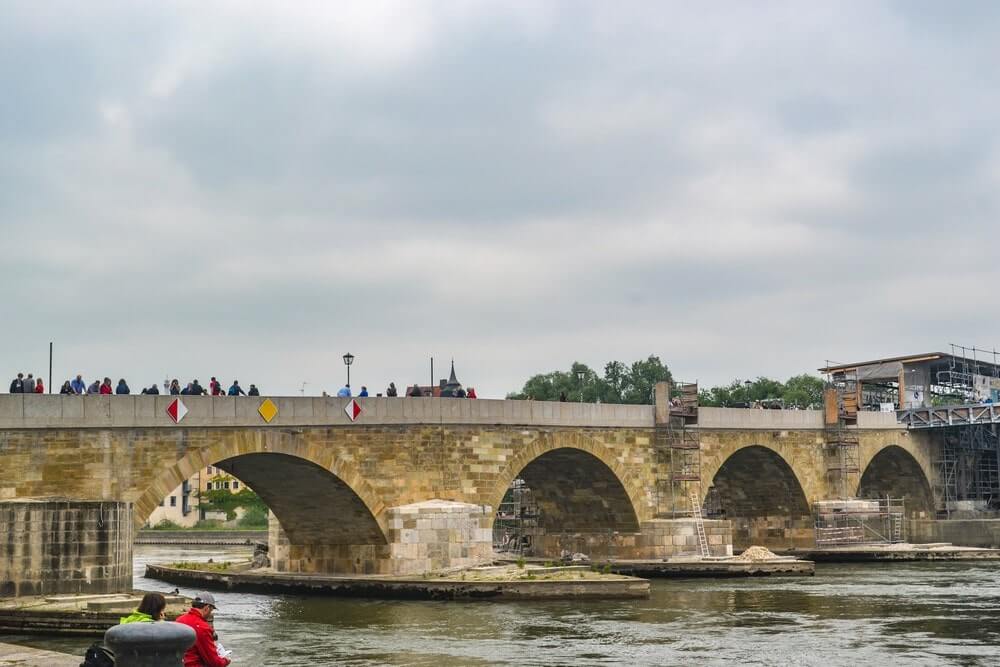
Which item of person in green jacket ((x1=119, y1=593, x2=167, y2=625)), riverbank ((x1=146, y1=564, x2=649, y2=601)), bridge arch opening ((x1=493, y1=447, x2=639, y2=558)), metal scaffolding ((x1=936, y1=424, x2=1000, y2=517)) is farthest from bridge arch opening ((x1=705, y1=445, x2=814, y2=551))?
person in green jacket ((x1=119, y1=593, x2=167, y2=625))

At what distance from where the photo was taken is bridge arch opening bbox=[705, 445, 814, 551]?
42.5 metres

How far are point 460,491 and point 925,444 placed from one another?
26407 mm

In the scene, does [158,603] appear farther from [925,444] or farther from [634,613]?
[925,444]

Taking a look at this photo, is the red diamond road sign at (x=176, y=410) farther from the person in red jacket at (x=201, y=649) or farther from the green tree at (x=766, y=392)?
the green tree at (x=766, y=392)

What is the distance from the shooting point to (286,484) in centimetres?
2950

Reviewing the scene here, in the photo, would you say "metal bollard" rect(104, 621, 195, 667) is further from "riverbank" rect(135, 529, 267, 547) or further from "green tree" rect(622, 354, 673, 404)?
"green tree" rect(622, 354, 673, 404)

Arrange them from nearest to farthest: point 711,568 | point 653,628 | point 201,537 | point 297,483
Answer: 1. point 653,628
2. point 297,483
3. point 711,568
4. point 201,537

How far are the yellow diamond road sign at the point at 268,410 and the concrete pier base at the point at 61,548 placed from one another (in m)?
5.04

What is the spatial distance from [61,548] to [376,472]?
8.53m

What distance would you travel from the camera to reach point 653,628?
22.1 m

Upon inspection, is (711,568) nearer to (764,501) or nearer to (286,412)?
(764,501)

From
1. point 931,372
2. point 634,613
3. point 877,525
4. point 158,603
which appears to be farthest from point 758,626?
point 931,372

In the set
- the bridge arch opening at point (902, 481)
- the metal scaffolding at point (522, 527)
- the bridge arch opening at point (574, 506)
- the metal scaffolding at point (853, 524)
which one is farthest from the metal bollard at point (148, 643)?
the bridge arch opening at point (902, 481)

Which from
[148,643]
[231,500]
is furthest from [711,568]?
[231,500]
